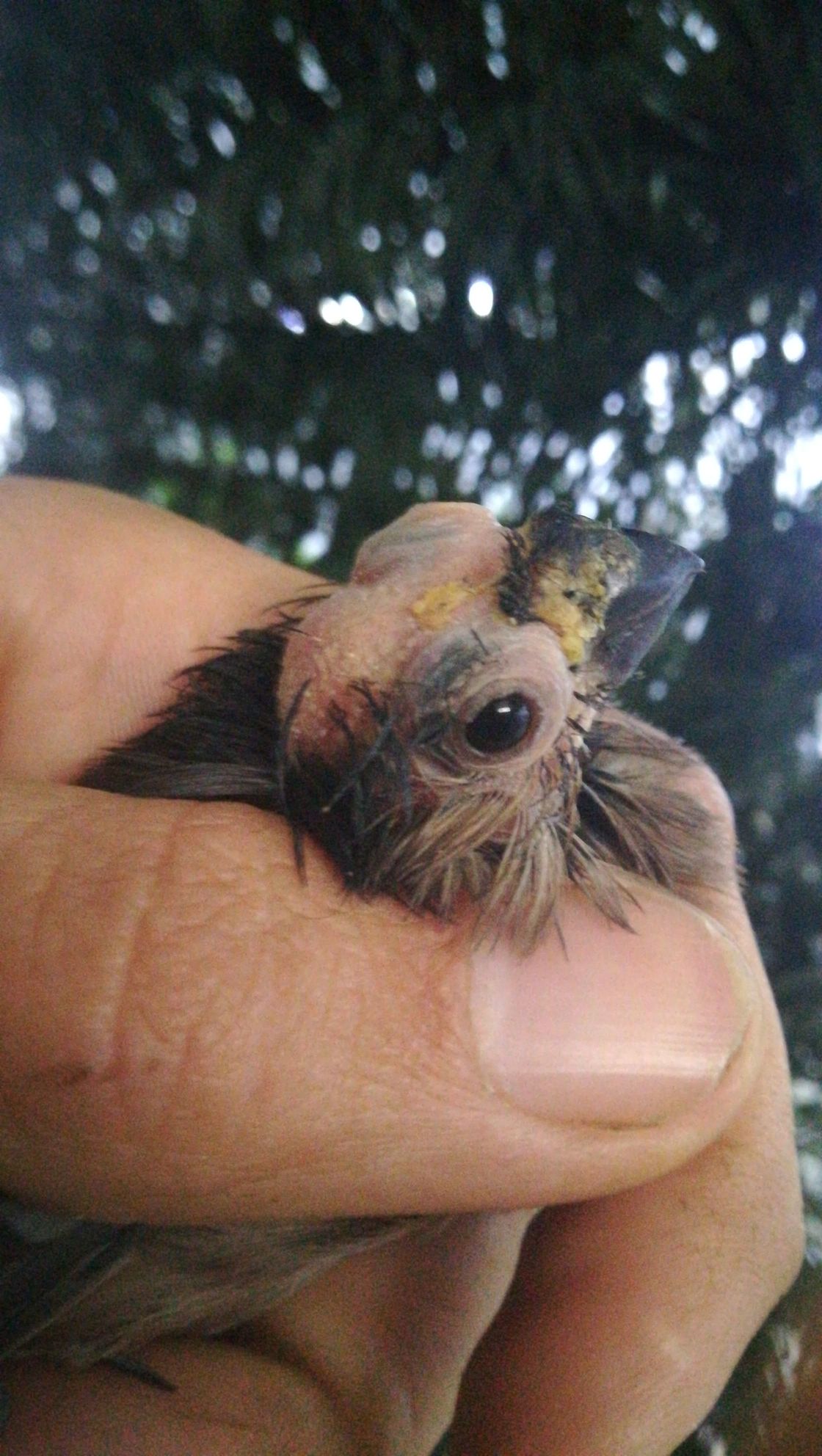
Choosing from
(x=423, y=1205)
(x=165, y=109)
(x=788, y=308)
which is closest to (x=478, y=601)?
(x=423, y=1205)

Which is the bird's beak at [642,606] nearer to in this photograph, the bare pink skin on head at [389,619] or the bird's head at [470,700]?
the bird's head at [470,700]

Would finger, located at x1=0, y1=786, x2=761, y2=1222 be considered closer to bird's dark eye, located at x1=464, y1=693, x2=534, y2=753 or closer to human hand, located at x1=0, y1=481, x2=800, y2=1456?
human hand, located at x1=0, y1=481, x2=800, y2=1456

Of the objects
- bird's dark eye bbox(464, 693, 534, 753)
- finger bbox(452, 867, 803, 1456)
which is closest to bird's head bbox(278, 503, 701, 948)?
bird's dark eye bbox(464, 693, 534, 753)

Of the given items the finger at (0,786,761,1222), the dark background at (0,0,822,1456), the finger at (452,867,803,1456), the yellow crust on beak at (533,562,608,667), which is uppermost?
the dark background at (0,0,822,1456)

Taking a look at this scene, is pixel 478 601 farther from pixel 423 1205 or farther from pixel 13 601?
pixel 13 601

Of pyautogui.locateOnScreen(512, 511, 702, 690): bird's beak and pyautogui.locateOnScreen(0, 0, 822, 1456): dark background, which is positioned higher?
pyautogui.locateOnScreen(0, 0, 822, 1456): dark background

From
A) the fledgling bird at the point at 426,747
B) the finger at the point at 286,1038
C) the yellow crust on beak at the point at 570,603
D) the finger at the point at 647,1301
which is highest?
the yellow crust on beak at the point at 570,603

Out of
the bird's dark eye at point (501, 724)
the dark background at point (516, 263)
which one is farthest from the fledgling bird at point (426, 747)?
the dark background at point (516, 263)
